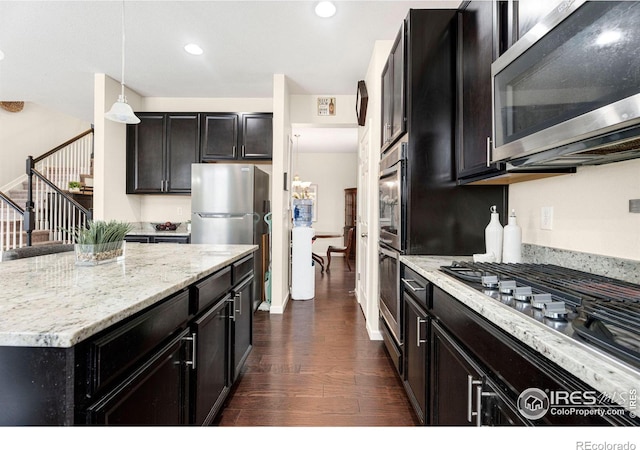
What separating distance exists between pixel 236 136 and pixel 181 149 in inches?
30.9

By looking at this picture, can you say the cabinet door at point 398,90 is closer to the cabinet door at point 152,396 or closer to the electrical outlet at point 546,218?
the electrical outlet at point 546,218

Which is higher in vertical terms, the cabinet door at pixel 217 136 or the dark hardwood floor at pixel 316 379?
the cabinet door at pixel 217 136

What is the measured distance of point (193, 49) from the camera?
334cm

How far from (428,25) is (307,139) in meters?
5.39

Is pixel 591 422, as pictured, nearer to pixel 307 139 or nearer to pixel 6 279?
pixel 6 279

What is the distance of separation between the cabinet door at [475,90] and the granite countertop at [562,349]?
889 millimetres

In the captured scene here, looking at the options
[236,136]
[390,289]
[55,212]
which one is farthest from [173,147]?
[390,289]

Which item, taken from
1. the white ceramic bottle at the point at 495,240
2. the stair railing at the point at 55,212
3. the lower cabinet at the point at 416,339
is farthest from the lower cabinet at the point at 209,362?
the stair railing at the point at 55,212

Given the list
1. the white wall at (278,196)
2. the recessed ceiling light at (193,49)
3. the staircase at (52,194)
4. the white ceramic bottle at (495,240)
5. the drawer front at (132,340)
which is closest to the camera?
the drawer front at (132,340)

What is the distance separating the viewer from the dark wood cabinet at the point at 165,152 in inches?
176

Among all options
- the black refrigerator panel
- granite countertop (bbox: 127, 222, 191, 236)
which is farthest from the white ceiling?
granite countertop (bbox: 127, 222, 191, 236)

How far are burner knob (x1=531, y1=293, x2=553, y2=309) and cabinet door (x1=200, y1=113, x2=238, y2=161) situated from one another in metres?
4.16

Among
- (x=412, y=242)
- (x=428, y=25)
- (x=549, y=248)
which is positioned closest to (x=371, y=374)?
(x=412, y=242)

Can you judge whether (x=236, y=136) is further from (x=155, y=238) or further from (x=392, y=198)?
(x=392, y=198)
